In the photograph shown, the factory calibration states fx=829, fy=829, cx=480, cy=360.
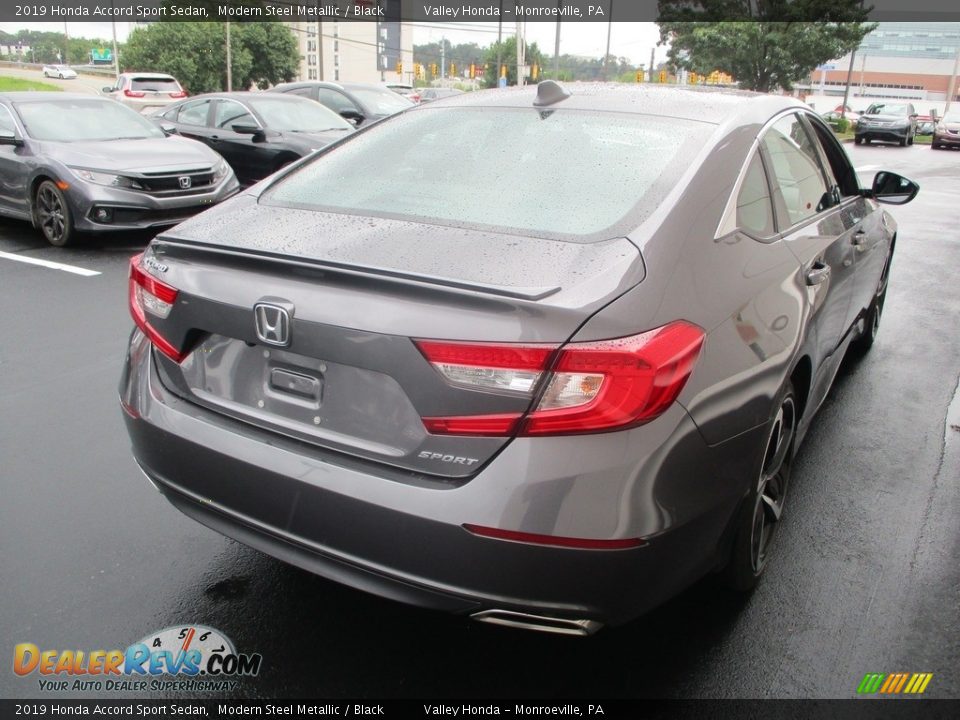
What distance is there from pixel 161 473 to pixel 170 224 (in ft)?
22.6

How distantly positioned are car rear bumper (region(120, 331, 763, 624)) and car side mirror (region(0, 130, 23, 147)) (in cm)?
771

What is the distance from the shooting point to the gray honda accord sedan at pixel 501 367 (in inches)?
75.3

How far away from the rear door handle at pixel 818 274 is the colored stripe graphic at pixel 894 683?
1.30m

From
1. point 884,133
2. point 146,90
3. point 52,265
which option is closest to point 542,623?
point 52,265

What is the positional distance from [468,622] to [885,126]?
32.5m

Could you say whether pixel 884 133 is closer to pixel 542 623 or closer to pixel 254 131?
pixel 254 131

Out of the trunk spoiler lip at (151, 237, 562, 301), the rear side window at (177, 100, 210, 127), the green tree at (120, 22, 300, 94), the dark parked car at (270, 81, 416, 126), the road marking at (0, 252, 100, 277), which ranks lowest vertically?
the road marking at (0, 252, 100, 277)

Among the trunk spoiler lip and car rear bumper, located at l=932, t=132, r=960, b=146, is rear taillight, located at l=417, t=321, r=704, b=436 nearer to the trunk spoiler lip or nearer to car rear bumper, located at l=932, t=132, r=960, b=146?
the trunk spoiler lip

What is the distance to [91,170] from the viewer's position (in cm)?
810

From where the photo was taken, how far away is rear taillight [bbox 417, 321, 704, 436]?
1.89 m

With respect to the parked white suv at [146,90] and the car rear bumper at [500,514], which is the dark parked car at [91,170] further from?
the parked white suv at [146,90]

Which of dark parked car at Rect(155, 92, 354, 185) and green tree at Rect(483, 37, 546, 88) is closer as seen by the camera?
dark parked car at Rect(155, 92, 354, 185)

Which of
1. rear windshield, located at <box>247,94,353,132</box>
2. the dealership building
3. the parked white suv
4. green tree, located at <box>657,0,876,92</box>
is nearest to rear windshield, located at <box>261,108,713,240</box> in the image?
rear windshield, located at <box>247,94,353,132</box>

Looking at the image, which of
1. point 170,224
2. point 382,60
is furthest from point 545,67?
point 170,224
